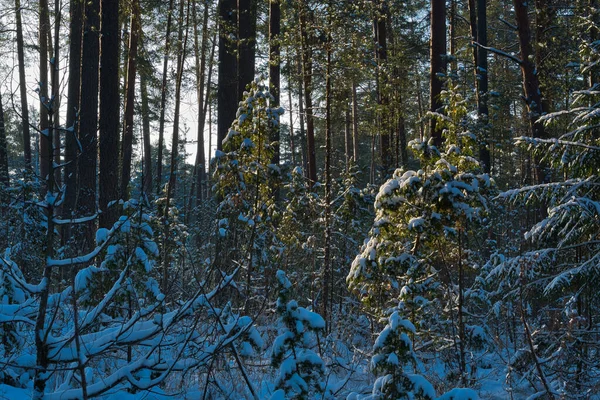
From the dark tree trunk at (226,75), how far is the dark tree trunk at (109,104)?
84.3 inches

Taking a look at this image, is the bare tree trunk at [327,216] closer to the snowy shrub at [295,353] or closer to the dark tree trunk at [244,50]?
the dark tree trunk at [244,50]

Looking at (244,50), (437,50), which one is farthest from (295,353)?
(244,50)

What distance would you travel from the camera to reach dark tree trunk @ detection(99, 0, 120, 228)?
8.64m

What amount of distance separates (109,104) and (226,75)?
2.83 m

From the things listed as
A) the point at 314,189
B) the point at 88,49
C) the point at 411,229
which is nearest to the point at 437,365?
the point at 411,229

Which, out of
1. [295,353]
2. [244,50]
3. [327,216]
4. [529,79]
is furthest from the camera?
[244,50]

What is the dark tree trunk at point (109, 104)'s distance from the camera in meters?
8.64

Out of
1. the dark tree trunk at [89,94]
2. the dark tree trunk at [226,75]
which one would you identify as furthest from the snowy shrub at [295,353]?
the dark tree trunk at [89,94]

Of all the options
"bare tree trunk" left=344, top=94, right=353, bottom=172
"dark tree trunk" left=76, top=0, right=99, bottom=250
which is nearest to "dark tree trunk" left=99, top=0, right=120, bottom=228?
"dark tree trunk" left=76, top=0, right=99, bottom=250

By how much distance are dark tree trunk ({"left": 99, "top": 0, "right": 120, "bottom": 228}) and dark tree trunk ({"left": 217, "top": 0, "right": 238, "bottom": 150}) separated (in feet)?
7.03

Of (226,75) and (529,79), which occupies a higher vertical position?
(226,75)

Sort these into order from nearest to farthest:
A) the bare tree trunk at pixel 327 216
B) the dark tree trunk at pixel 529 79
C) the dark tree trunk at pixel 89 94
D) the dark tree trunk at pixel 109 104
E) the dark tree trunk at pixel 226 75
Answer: the bare tree trunk at pixel 327 216 → the dark tree trunk at pixel 109 104 → the dark tree trunk at pixel 529 79 → the dark tree trunk at pixel 89 94 → the dark tree trunk at pixel 226 75

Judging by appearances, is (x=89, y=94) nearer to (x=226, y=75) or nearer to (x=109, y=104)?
(x=109, y=104)

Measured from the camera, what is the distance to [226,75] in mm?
10820
